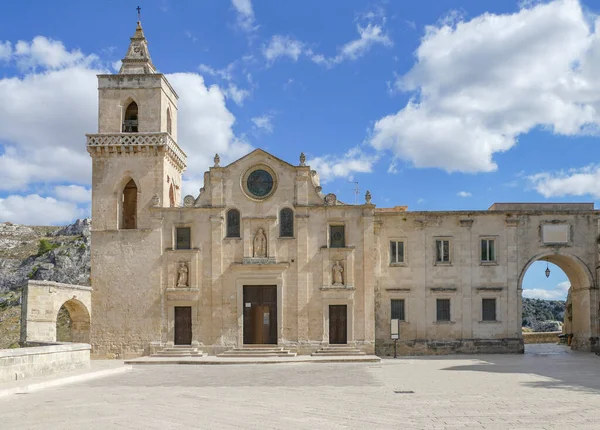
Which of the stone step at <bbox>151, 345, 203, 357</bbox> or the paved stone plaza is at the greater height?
the paved stone plaza

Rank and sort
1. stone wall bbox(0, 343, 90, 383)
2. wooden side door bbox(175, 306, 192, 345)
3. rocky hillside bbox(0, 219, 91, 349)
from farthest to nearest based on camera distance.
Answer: rocky hillside bbox(0, 219, 91, 349)
wooden side door bbox(175, 306, 192, 345)
stone wall bbox(0, 343, 90, 383)

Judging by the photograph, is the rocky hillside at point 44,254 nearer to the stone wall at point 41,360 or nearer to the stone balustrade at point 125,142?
the stone balustrade at point 125,142

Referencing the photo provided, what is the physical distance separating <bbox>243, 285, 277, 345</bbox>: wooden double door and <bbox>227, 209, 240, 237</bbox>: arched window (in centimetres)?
330

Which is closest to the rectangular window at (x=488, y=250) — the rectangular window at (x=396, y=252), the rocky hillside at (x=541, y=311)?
the rectangular window at (x=396, y=252)

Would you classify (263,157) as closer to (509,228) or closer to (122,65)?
(122,65)

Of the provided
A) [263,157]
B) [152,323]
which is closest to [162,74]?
[263,157]

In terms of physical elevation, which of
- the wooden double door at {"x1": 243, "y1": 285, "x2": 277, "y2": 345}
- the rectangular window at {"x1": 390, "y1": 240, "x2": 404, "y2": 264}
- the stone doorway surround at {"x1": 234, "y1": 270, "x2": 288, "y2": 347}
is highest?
the rectangular window at {"x1": 390, "y1": 240, "x2": 404, "y2": 264}

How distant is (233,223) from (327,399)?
20015mm

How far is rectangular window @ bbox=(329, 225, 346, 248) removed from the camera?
3841cm

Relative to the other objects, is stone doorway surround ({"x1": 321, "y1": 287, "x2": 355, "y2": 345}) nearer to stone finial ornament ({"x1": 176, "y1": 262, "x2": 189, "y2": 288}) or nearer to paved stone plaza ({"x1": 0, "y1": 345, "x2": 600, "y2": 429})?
paved stone plaza ({"x1": 0, "y1": 345, "x2": 600, "y2": 429})

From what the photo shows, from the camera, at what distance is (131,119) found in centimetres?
4116

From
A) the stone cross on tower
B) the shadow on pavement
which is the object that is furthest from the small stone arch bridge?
the shadow on pavement

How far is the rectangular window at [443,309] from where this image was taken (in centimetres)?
3903

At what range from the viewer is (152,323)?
125 ft
